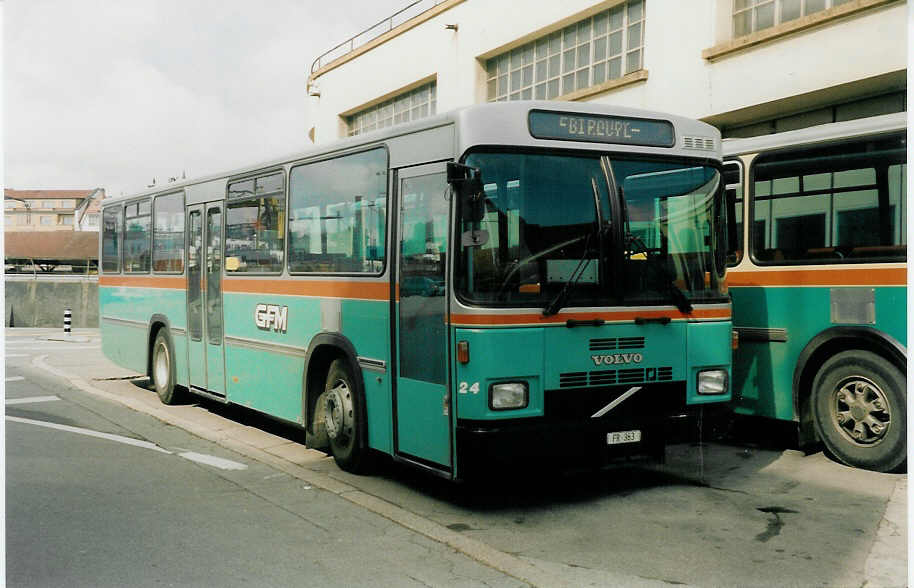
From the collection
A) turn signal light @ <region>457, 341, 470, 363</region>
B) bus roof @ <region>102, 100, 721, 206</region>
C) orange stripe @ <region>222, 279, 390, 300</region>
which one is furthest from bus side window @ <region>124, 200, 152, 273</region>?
turn signal light @ <region>457, 341, 470, 363</region>

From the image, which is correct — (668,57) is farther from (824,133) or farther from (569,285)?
(569,285)

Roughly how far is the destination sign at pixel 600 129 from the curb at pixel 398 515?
9.02 feet

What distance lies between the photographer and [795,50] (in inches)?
541

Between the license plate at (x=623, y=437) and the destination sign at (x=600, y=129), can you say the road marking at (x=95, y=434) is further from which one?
the destination sign at (x=600, y=129)

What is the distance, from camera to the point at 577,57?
18.2 meters

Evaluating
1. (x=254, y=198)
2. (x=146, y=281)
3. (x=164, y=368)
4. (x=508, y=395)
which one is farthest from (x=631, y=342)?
(x=146, y=281)

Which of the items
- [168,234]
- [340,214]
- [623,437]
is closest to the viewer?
[623,437]

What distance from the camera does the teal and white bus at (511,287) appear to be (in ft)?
20.0

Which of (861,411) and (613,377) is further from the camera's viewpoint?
(861,411)

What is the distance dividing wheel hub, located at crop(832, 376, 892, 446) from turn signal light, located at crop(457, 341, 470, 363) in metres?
3.76

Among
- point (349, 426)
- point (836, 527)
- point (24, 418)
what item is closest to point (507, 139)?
point (349, 426)

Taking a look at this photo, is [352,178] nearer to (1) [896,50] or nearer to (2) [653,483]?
(2) [653,483]

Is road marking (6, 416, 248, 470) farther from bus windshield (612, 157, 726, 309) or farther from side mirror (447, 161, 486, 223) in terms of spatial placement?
bus windshield (612, 157, 726, 309)

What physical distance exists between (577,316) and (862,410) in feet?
10.2
